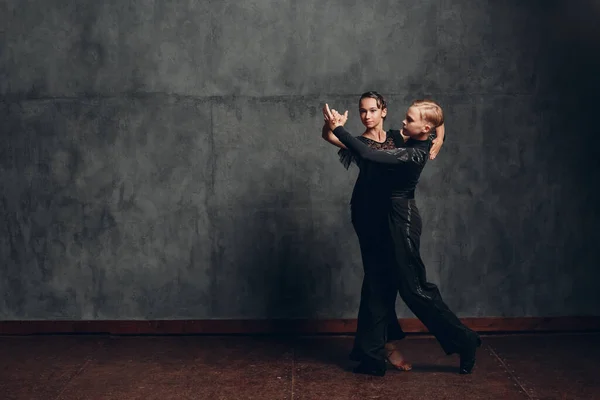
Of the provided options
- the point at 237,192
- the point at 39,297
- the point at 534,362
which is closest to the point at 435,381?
the point at 534,362

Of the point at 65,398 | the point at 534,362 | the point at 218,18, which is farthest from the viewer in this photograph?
the point at 218,18

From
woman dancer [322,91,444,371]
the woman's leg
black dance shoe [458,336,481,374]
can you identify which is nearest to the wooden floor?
black dance shoe [458,336,481,374]

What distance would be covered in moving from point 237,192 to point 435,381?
183 centimetres

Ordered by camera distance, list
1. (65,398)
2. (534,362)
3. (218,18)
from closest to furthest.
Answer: (65,398) → (534,362) → (218,18)

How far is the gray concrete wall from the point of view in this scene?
17.1ft

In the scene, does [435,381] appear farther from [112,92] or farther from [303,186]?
[112,92]

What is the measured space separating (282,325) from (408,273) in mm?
1283

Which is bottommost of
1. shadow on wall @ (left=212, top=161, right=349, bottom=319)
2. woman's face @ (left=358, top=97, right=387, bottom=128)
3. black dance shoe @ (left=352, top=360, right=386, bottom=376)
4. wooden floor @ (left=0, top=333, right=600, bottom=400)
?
wooden floor @ (left=0, top=333, right=600, bottom=400)

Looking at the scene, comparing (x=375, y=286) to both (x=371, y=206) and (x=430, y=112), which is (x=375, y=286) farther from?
(x=430, y=112)

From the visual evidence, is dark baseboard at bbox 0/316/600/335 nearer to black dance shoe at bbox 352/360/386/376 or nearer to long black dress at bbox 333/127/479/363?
black dance shoe at bbox 352/360/386/376

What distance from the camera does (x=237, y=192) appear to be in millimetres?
5301

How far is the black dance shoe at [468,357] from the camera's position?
454 cm

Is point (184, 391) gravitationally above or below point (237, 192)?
below

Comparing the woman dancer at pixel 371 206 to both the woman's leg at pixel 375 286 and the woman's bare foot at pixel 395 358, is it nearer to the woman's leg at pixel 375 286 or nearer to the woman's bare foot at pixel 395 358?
the woman's leg at pixel 375 286
